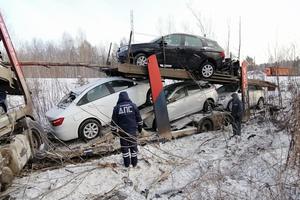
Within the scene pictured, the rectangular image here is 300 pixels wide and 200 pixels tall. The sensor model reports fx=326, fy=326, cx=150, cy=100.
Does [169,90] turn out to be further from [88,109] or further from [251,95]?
[251,95]

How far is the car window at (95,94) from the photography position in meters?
9.63

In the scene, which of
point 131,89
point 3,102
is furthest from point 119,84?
point 3,102

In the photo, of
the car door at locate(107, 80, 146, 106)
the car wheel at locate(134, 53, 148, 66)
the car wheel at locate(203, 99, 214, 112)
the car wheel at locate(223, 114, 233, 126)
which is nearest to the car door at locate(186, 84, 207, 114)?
the car wheel at locate(203, 99, 214, 112)

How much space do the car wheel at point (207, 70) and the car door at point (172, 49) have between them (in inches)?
38.6

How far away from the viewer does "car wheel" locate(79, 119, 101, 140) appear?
933 centimetres

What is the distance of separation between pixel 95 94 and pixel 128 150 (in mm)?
3293

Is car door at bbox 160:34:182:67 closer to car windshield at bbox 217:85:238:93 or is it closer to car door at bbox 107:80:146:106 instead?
car door at bbox 107:80:146:106

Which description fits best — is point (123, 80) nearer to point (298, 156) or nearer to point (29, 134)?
point (29, 134)

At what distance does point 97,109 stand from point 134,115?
2.28m

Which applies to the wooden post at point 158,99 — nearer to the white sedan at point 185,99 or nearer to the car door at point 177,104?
the white sedan at point 185,99

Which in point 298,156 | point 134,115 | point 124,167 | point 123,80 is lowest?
point 124,167

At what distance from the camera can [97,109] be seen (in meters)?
9.24

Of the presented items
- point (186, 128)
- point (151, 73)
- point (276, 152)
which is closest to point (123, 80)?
point (151, 73)

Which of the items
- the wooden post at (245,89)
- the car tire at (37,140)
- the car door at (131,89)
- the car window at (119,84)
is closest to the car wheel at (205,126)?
the car door at (131,89)
